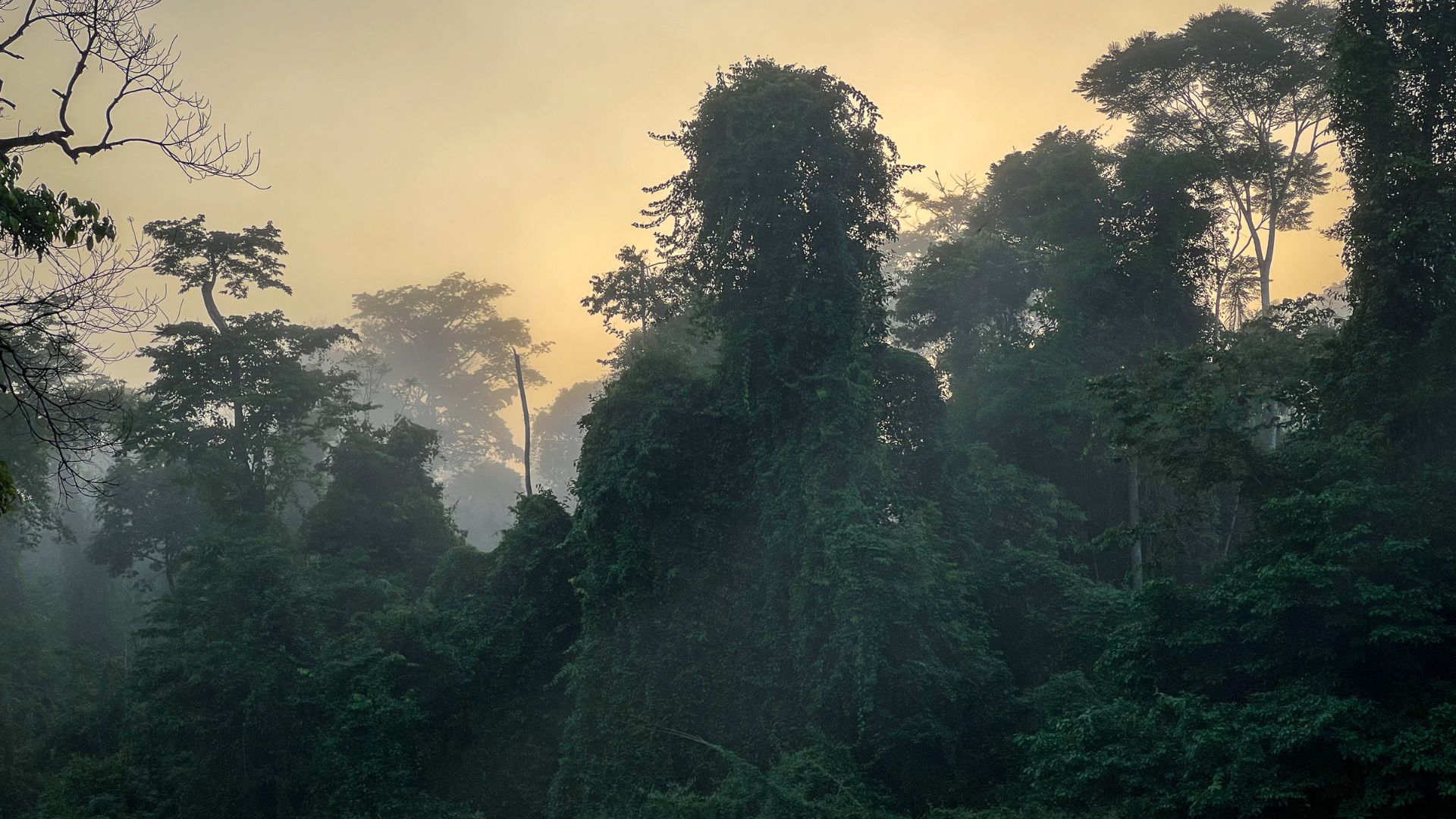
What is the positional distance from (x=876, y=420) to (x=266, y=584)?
15.9m

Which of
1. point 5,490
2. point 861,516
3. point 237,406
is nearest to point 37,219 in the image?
point 5,490

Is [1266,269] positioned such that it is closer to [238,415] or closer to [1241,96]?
[1241,96]

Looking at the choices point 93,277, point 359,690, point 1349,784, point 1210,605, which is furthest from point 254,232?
point 1349,784

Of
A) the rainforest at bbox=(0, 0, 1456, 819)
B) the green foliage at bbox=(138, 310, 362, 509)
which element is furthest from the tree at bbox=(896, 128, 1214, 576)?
the green foliage at bbox=(138, 310, 362, 509)

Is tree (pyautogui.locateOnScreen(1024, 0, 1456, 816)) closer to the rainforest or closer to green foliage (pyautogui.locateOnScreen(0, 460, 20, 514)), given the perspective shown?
the rainforest

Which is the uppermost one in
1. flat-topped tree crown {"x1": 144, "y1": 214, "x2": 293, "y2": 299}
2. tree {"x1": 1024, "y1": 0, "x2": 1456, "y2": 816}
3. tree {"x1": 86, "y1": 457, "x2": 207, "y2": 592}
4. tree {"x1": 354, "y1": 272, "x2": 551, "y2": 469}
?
tree {"x1": 354, "y1": 272, "x2": 551, "y2": 469}

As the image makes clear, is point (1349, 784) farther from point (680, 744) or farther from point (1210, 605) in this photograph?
point (680, 744)

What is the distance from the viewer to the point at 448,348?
72.7 m

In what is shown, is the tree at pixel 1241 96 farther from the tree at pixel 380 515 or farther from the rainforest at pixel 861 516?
the tree at pixel 380 515

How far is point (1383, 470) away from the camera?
16.5 metres

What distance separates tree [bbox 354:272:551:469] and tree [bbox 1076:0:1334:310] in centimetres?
5008

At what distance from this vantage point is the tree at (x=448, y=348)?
71062 millimetres

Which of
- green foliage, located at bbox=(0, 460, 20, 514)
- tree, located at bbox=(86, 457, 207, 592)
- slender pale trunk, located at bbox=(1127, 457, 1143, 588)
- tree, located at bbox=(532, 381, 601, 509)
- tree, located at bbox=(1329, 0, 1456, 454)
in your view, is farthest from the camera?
tree, located at bbox=(532, 381, 601, 509)

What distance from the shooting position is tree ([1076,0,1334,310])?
28656 mm
